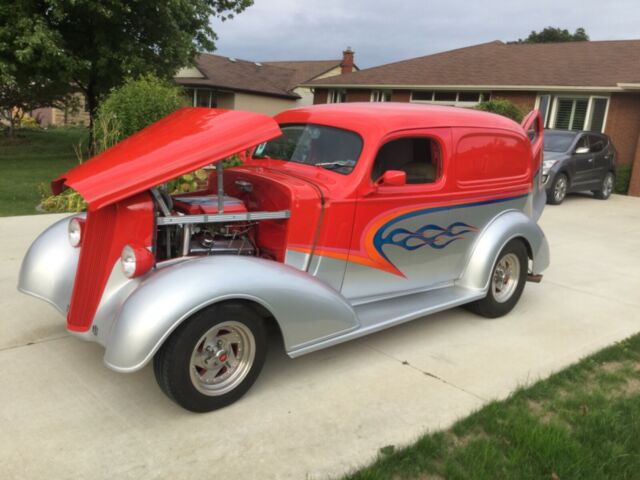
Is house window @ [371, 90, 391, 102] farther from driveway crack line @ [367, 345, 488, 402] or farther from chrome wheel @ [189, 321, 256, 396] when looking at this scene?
chrome wheel @ [189, 321, 256, 396]

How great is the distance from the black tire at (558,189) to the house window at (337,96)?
13.4m

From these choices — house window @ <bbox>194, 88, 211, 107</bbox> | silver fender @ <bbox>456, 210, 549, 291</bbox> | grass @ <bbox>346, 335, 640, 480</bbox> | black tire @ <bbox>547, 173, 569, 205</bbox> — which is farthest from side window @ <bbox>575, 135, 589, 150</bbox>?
house window @ <bbox>194, 88, 211, 107</bbox>

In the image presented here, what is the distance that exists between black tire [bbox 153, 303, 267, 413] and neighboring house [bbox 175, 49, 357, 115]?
25.6m

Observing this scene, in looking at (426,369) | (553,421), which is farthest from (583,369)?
(426,369)

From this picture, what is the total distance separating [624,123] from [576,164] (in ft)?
17.6

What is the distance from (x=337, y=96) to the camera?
2489 cm

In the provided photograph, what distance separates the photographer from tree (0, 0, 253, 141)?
13.3 m

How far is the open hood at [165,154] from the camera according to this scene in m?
3.16

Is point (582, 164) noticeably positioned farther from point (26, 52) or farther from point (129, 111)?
point (26, 52)

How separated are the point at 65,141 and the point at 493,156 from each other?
876 inches

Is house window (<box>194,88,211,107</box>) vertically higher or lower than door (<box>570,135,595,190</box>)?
higher

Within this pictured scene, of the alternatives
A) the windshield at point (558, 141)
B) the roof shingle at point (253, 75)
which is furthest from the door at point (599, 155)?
the roof shingle at point (253, 75)

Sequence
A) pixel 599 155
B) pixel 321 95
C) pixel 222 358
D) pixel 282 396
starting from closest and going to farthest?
pixel 222 358 → pixel 282 396 → pixel 599 155 → pixel 321 95

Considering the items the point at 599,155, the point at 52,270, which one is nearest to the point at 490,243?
the point at 52,270
